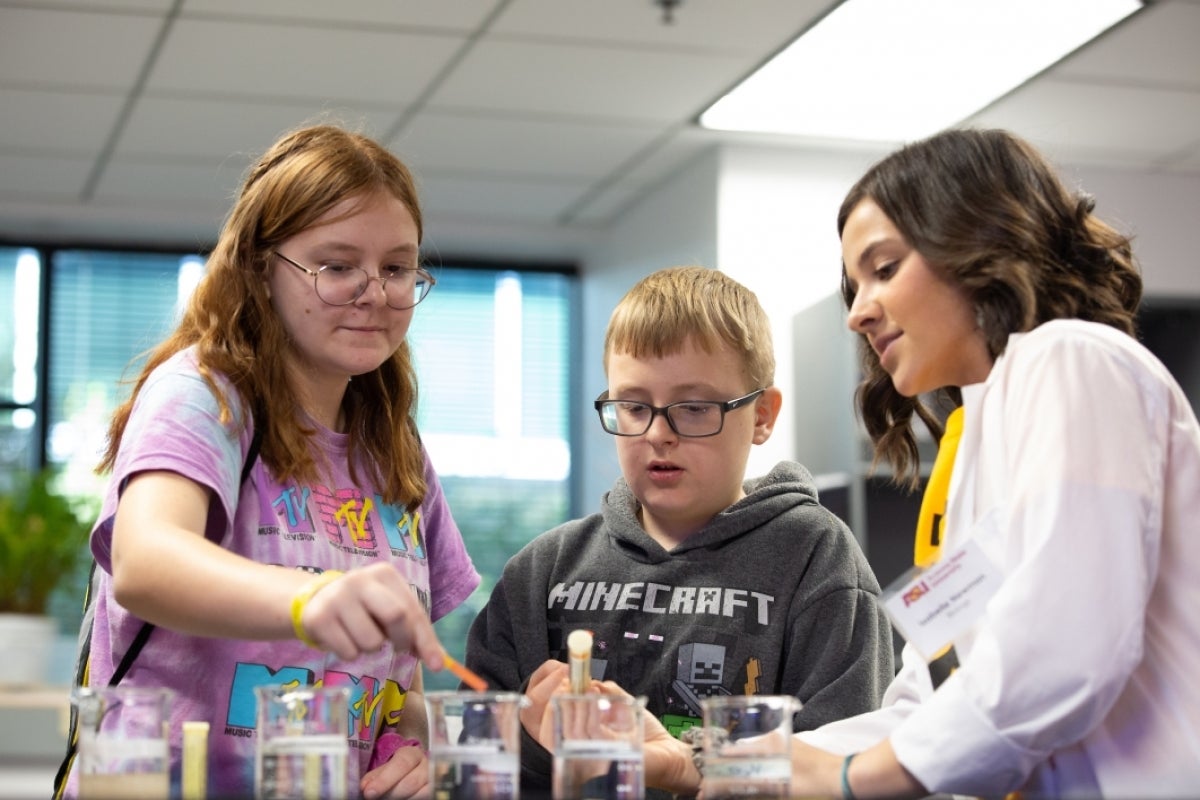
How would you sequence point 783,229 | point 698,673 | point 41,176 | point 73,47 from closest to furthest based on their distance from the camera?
1. point 698,673
2. point 73,47
3. point 783,229
4. point 41,176

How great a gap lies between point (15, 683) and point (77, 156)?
5.90 ft

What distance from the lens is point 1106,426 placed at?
108cm

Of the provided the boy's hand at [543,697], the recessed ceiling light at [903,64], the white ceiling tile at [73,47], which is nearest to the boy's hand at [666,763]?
the boy's hand at [543,697]

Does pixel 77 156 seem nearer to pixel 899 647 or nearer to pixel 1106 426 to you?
pixel 899 647

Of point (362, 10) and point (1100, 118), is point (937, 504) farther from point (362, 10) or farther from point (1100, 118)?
point (1100, 118)

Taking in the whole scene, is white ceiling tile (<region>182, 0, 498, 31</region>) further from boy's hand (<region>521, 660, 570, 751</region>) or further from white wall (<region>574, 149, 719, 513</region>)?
boy's hand (<region>521, 660, 570, 751</region>)

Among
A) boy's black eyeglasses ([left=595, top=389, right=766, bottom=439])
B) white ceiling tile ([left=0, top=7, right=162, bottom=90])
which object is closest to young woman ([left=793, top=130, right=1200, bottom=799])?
boy's black eyeglasses ([left=595, top=389, right=766, bottom=439])

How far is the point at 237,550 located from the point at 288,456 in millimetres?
107

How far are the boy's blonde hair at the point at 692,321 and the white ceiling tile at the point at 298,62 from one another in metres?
2.06

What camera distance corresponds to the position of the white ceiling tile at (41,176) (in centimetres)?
472

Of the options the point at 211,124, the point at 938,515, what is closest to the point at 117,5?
the point at 211,124

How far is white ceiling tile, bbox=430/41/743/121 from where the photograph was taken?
12.4 feet

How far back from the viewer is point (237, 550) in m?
1.38

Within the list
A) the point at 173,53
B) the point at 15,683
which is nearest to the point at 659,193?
the point at 173,53
